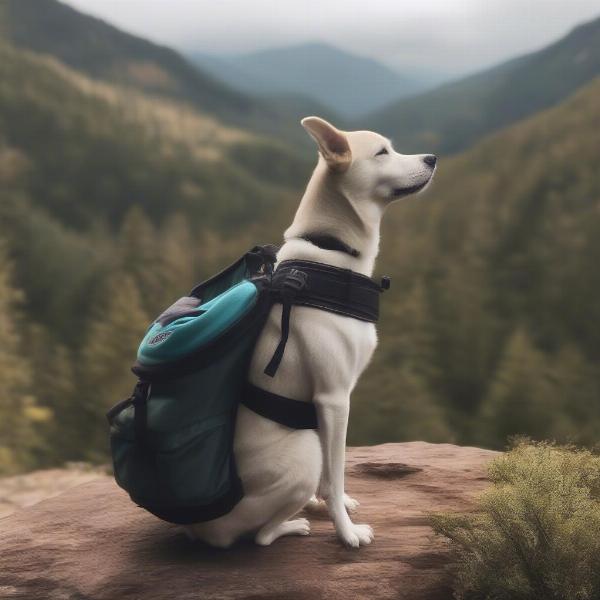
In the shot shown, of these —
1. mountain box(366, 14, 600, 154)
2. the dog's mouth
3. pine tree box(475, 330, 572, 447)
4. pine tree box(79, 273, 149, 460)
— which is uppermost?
mountain box(366, 14, 600, 154)

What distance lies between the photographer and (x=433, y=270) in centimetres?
4325

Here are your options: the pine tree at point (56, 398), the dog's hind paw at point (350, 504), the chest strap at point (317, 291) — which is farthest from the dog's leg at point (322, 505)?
the pine tree at point (56, 398)

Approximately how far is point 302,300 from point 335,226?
1.50ft

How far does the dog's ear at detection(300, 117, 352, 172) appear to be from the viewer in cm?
370

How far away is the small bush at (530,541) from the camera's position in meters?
3.32

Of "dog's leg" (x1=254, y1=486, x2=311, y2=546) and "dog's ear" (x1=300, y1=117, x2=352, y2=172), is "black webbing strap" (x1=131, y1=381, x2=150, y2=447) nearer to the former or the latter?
"dog's leg" (x1=254, y1=486, x2=311, y2=546)

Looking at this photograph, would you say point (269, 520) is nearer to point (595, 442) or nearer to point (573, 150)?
point (595, 442)

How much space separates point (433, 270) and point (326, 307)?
40304 millimetres


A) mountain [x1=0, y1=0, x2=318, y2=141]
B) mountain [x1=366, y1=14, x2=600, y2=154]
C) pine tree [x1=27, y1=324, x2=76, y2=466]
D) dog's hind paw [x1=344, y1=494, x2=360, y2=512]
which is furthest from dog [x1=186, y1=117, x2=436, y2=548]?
mountain [x1=0, y1=0, x2=318, y2=141]

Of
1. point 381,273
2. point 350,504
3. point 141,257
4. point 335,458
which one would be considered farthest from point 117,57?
point 335,458

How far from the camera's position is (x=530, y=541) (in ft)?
11.1

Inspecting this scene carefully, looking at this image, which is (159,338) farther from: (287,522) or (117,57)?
(117,57)

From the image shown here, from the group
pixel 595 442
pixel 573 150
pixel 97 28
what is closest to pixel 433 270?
pixel 573 150

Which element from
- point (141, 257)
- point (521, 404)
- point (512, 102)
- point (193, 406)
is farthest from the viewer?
point (512, 102)
